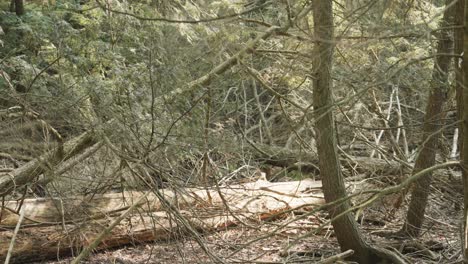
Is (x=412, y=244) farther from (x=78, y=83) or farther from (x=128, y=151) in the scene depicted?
(x=78, y=83)

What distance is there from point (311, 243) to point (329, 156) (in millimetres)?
1547

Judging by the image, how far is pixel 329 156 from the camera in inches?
200

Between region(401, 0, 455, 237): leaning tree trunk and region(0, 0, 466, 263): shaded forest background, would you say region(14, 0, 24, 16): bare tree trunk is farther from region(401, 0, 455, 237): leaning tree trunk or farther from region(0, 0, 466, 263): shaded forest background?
region(401, 0, 455, 237): leaning tree trunk

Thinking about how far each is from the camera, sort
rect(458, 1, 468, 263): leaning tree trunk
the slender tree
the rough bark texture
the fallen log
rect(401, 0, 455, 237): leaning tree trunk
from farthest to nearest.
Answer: the slender tree
the fallen log
rect(401, 0, 455, 237): leaning tree trunk
the rough bark texture
rect(458, 1, 468, 263): leaning tree trunk

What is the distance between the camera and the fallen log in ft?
17.5

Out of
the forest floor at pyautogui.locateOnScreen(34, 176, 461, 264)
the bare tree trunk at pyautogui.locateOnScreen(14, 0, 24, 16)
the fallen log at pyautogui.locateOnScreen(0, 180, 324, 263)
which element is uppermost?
the bare tree trunk at pyautogui.locateOnScreen(14, 0, 24, 16)

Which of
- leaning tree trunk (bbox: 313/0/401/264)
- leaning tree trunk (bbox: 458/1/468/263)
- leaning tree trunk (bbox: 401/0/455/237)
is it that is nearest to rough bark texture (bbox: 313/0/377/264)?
leaning tree trunk (bbox: 313/0/401/264)

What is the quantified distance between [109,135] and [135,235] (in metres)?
1.48

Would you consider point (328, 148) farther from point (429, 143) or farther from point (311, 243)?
point (311, 243)

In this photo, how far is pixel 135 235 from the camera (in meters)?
5.99

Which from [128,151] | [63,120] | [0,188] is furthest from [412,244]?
[0,188]

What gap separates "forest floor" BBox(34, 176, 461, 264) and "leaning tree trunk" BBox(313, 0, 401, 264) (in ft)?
1.21

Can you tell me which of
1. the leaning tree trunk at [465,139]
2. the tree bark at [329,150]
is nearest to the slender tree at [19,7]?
the tree bark at [329,150]

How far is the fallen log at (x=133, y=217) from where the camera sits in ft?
17.5
